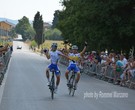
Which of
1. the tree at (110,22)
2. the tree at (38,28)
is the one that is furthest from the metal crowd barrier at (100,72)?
the tree at (38,28)

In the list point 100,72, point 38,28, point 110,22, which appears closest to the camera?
point 100,72

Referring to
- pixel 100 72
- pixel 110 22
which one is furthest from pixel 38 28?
pixel 100 72

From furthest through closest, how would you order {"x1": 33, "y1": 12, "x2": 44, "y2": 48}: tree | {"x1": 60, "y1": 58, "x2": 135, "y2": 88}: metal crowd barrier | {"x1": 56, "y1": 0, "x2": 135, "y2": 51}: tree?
1. {"x1": 33, "y1": 12, "x2": 44, "y2": 48}: tree
2. {"x1": 56, "y1": 0, "x2": 135, "y2": 51}: tree
3. {"x1": 60, "y1": 58, "x2": 135, "y2": 88}: metal crowd barrier

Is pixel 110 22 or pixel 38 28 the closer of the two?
pixel 110 22

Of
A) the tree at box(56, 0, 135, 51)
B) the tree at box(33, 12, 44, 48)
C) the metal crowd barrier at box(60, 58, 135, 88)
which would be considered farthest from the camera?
the tree at box(33, 12, 44, 48)

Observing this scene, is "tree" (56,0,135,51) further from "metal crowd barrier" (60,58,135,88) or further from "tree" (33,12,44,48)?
"tree" (33,12,44,48)

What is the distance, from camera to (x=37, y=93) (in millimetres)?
17844

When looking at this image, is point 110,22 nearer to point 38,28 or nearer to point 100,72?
point 100,72

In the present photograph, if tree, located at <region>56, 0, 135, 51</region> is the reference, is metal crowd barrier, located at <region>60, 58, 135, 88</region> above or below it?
below

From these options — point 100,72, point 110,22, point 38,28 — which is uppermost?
point 110,22

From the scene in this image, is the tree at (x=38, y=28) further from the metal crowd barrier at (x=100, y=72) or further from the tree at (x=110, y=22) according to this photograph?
the metal crowd barrier at (x=100, y=72)

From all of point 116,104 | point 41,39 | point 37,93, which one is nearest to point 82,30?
point 37,93

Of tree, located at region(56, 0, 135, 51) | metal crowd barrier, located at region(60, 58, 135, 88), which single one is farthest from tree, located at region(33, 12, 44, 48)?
metal crowd barrier, located at region(60, 58, 135, 88)

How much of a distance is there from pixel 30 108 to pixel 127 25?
23.8 meters
